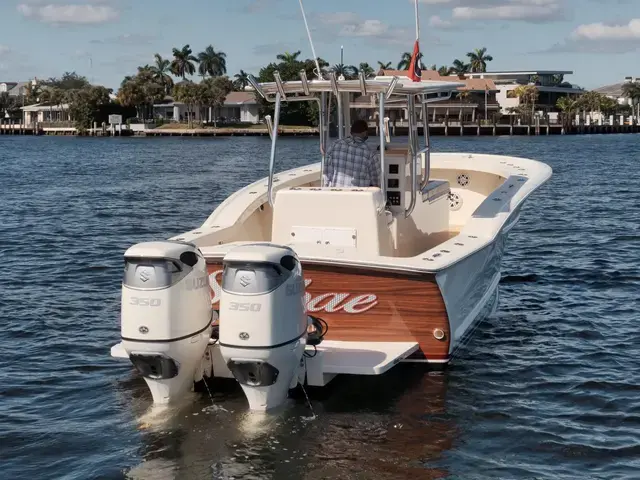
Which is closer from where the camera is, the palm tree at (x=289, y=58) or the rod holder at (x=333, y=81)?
the rod holder at (x=333, y=81)

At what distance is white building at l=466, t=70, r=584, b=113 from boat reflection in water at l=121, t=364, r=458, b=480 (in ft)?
409

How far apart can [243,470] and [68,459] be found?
57.0 inches

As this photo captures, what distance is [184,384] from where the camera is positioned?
7.87 metres

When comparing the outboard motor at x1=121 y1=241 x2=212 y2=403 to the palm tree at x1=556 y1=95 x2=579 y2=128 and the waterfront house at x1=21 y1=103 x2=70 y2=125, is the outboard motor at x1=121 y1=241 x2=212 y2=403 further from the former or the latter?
the waterfront house at x1=21 y1=103 x2=70 y2=125

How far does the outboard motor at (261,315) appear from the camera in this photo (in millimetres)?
7223

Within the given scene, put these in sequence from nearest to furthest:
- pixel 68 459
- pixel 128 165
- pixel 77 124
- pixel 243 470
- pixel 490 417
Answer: pixel 243 470
pixel 68 459
pixel 490 417
pixel 128 165
pixel 77 124

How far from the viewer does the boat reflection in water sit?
716 centimetres

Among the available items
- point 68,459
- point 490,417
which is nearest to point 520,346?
point 490,417

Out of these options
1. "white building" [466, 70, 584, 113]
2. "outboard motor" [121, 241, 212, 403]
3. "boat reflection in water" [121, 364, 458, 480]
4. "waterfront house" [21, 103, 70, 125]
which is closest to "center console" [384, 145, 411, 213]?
"boat reflection in water" [121, 364, 458, 480]

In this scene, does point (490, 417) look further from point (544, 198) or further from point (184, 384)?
point (544, 198)

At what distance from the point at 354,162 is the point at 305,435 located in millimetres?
3042

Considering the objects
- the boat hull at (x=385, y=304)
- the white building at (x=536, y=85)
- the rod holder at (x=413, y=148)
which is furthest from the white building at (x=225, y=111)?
the boat hull at (x=385, y=304)

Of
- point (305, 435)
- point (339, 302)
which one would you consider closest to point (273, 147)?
point (339, 302)

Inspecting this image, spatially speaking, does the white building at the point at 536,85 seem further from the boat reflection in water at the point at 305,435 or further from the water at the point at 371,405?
the boat reflection in water at the point at 305,435
